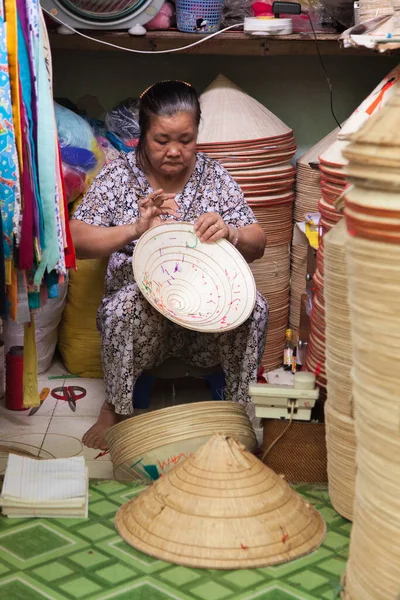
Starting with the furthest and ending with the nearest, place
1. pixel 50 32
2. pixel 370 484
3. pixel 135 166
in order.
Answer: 1. pixel 50 32
2. pixel 135 166
3. pixel 370 484

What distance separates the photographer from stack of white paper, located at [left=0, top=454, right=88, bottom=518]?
261 centimetres

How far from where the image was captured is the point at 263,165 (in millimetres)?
3908

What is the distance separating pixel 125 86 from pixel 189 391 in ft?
4.76

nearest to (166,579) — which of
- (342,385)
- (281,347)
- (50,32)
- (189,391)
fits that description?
(342,385)

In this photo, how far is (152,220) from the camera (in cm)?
313

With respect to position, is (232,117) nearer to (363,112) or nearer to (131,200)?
(131,200)

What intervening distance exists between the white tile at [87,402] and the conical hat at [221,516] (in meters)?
1.00

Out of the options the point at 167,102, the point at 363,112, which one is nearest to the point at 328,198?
the point at 363,112

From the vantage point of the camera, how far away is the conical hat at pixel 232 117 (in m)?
3.84

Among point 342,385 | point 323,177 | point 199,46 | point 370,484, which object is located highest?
point 199,46

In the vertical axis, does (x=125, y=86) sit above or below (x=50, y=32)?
below

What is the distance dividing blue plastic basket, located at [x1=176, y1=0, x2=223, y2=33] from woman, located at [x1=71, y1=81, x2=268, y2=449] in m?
0.53

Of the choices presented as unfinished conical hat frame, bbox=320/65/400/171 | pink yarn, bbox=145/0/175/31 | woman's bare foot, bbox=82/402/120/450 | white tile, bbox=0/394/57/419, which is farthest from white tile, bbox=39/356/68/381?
unfinished conical hat frame, bbox=320/65/400/171

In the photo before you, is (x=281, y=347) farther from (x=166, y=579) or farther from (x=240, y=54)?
(x=166, y=579)
